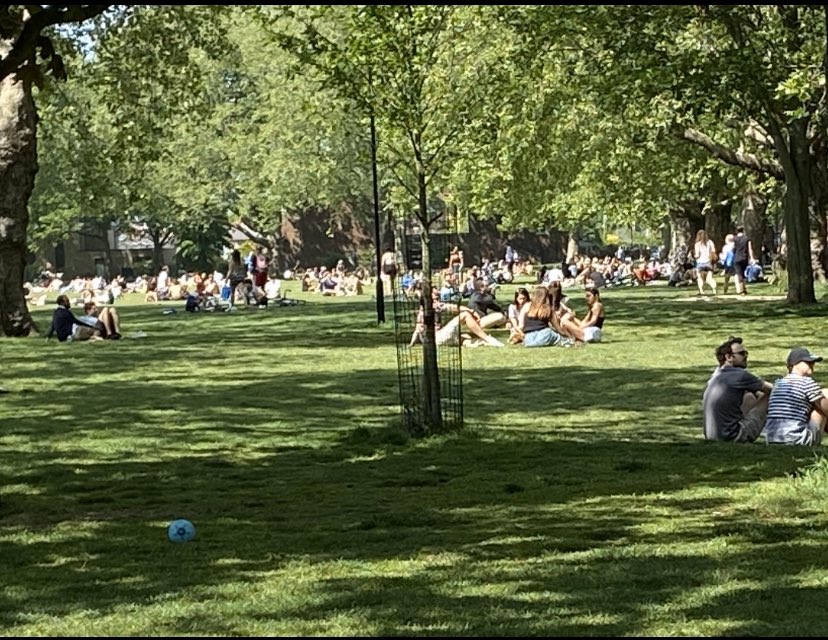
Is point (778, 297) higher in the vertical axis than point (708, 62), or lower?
lower

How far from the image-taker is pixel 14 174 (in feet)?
109

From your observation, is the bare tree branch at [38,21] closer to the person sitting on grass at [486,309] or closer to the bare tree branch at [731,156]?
the person sitting on grass at [486,309]

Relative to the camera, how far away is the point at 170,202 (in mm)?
92062

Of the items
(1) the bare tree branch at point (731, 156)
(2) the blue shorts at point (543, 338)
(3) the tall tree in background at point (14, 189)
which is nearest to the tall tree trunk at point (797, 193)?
(1) the bare tree branch at point (731, 156)

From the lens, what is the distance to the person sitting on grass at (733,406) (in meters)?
15.0

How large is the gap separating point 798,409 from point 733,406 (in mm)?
659

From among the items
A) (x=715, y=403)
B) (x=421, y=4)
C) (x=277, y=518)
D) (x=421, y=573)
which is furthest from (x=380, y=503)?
(x=421, y=4)

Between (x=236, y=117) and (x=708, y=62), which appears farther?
(x=236, y=117)

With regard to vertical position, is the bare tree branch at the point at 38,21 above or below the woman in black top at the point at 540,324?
above

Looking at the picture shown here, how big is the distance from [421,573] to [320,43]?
8769 millimetres

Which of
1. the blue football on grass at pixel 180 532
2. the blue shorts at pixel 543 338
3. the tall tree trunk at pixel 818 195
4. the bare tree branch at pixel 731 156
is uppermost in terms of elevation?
the bare tree branch at pixel 731 156

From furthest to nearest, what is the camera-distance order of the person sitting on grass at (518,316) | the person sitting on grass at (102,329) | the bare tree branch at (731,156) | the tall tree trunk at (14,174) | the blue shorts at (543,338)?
the bare tree branch at (731,156) < the person sitting on grass at (102,329) < the tall tree trunk at (14,174) < the person sitting on grass at (518,316) < the blue shorts at (543,338)

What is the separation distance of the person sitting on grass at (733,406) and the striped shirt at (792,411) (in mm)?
296

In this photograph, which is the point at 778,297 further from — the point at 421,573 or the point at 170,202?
the point at 170,202
